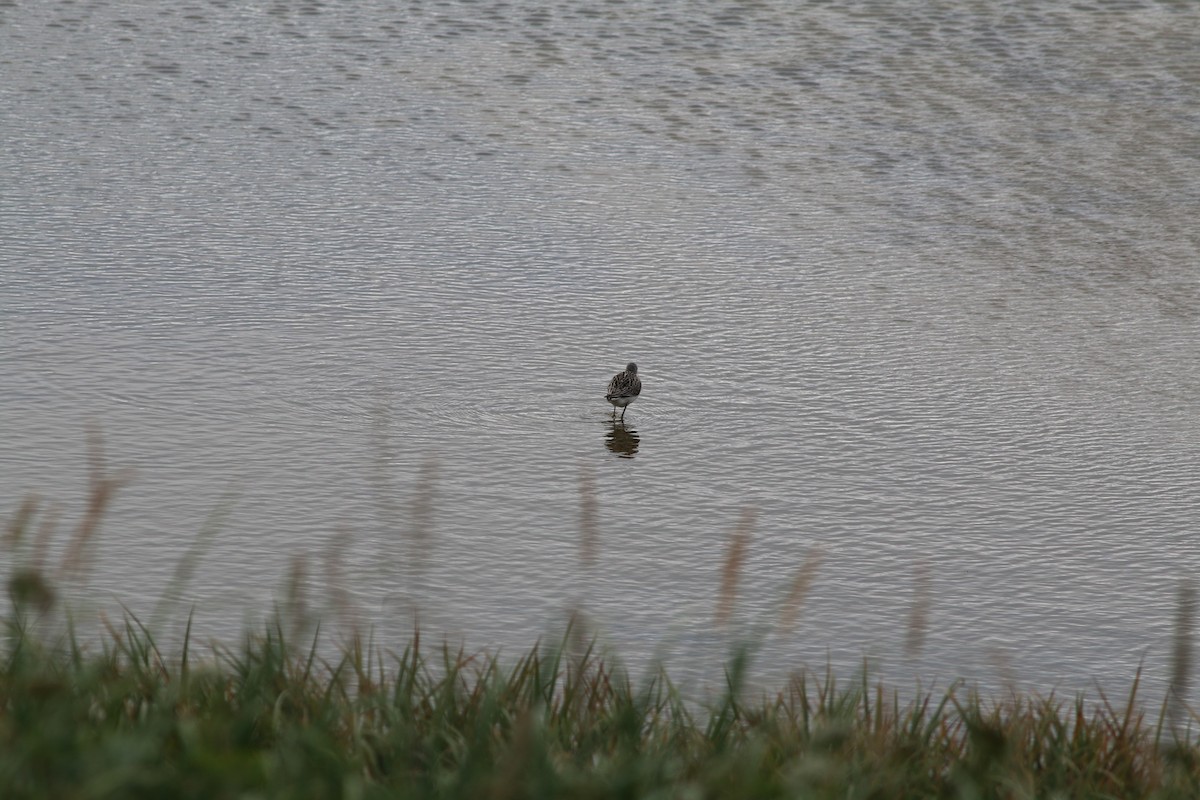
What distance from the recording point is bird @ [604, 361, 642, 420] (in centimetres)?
1054

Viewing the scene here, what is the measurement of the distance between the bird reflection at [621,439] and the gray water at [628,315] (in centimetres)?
3

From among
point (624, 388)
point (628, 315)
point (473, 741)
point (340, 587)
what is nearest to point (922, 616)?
point (473, 741)

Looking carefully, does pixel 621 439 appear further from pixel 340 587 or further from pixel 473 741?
pixel 473 741

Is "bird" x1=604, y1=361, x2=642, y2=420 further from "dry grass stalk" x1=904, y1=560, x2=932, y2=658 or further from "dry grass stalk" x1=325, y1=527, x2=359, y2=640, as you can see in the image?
"dry grass stalk" x1=904, y1=560, x2=932, y2=658

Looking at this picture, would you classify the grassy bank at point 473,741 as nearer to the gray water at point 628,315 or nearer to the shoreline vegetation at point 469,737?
the shoreline vegetation at point 469,737

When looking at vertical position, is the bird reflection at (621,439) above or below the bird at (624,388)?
below

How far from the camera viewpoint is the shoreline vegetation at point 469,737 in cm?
460

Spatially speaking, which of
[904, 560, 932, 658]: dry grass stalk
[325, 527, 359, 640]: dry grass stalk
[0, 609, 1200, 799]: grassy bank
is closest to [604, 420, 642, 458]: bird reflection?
[325, 527, 359, 640]: dry grass stalk

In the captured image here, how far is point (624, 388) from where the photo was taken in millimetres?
10547

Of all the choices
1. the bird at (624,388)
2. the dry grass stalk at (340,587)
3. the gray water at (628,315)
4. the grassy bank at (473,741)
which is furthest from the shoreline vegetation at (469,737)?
the bird at (624,388)

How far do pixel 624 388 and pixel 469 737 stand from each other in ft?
17.2

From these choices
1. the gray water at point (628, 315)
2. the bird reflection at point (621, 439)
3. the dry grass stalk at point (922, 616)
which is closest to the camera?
the dry grass stalk at point (922, 616)

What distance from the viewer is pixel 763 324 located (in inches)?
487

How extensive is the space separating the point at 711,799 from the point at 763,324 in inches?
302
